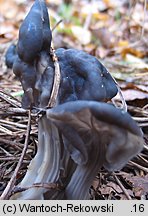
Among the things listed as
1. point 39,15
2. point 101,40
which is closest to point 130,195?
point 39,15

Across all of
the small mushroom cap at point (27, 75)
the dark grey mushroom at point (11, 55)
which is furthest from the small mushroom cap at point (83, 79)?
the dark grey mushroom at point (11, 55)

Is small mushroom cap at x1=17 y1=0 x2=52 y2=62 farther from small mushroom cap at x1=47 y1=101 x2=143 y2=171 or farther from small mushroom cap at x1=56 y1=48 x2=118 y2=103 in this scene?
small mushroom cap at x1=47 y1=101 x2=143 y2=171

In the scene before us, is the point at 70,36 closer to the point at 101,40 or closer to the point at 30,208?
the point at 101,40

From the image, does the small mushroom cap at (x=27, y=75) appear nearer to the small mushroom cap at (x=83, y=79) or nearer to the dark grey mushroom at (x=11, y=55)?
the small mushroom cap at (x=83, y=79)

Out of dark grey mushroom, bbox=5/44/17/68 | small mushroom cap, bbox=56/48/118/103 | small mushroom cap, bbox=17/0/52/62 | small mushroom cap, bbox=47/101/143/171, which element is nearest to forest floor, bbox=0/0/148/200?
dark grey mushroom, bbox=5/44/17/68

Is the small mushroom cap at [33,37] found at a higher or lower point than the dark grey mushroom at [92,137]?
higher

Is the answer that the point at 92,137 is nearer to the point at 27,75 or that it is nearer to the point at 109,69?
the point at 27,75
